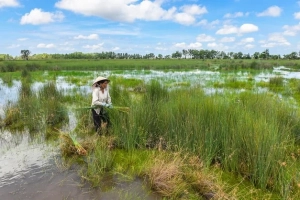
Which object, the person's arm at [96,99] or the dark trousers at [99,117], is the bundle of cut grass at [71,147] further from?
the person's arm at [96,99]

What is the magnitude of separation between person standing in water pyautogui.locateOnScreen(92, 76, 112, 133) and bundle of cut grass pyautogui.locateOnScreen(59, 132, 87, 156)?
0.79 m

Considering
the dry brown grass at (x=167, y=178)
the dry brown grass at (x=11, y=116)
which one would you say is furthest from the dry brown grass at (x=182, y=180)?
the dry brown grass at (x=11, y=116)

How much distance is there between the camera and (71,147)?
572 centimetres

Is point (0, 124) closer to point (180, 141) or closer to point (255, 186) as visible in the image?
point (180, 141)

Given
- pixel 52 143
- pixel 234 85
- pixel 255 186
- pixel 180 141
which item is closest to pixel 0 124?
pixel 52 143

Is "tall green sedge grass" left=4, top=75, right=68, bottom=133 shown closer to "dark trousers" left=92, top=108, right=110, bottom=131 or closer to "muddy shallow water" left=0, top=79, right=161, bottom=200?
"muddy shallow water" left=0, top=79, right=161, bottom=200

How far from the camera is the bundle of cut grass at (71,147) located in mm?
5503

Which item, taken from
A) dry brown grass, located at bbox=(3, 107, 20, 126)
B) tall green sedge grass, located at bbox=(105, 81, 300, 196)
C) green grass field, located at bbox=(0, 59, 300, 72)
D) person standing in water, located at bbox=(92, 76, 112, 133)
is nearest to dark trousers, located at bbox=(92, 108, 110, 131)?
person standing in water, located at bbox=(92, 76, 112, 133)

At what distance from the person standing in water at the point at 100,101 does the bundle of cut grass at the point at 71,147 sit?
793mm

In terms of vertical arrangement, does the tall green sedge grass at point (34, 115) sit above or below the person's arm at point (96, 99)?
below

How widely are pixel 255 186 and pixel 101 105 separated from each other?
413cm

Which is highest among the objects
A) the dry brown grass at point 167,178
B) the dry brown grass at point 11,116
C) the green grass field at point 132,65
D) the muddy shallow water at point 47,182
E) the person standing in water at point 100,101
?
the green grass field at point 132,65

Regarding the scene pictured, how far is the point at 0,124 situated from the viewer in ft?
26.2

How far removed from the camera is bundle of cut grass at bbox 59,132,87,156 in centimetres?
550
